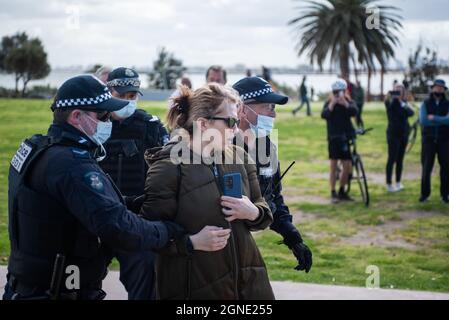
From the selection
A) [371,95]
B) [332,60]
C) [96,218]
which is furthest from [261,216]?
[371,95]

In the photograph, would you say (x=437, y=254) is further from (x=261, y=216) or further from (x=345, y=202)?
(x=261, y=216)

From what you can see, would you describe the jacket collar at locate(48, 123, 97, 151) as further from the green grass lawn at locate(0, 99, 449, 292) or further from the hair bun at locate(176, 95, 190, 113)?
the green grass lawn at locate(0, 99, 449, 292)

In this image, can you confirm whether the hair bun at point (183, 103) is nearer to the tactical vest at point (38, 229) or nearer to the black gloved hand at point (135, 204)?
the black gloved hand at point (135, 204)

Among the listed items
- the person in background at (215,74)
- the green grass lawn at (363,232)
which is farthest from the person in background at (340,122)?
the person in background at (215,74)

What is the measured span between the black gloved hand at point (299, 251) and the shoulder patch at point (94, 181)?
4.94ft

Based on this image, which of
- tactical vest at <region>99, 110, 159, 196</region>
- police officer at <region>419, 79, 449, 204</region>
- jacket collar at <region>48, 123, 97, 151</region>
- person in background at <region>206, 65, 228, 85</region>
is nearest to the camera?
jacket collar at <region>48, 123, 97, 151</region>

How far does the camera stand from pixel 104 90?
323 centimetres

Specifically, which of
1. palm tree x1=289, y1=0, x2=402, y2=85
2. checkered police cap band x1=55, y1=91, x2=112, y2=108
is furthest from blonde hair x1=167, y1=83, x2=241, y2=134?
palm tree x1=289, y1=0, x2=402, y2=85

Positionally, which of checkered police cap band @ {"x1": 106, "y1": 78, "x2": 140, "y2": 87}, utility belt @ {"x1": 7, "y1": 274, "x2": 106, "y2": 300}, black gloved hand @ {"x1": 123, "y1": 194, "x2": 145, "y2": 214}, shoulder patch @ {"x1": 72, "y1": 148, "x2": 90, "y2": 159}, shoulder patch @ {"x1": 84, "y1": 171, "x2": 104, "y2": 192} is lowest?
utility belt @ {"x1": 7, "y1": 274, "x2": 106, "y2": 300}

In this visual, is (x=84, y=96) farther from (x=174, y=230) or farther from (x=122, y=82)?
(x=122, y=82)

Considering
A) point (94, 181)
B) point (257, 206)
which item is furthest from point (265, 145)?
point (94, 181)

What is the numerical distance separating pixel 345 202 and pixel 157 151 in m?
8.22

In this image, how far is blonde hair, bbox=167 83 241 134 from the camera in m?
3.35

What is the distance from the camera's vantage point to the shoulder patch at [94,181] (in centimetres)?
293
